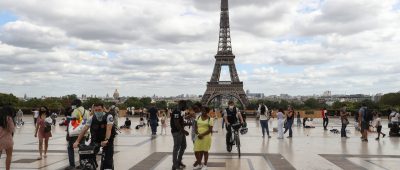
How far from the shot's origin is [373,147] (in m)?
17.0

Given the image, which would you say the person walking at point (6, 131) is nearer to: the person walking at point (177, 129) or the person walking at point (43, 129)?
the person walking at point (43, 129)

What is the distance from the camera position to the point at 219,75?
96.4 meters

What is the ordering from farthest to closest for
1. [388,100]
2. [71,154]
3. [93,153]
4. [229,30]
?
1. [388,100]
2. [229,30]
3. [71,154]
4. [93,153]

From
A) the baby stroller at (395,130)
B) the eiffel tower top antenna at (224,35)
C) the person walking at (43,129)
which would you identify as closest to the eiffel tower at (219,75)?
the eiffel tower top antenna at (224,35)

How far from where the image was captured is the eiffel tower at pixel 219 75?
309 feet

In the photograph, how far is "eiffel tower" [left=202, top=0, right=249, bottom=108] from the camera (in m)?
94.2

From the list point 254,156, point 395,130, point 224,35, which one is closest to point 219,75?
point 224,35

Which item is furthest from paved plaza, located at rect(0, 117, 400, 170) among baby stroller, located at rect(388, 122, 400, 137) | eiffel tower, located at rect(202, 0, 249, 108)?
eiffel tower, located at rect(202, 0, 249, 108)

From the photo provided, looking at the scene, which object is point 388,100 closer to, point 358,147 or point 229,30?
point 229,30

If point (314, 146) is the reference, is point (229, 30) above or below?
above

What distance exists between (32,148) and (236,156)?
6919 mm

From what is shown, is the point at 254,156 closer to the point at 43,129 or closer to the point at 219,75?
the point at 43,129

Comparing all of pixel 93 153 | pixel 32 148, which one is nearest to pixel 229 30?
pixel 32 148

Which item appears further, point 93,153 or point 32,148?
point 32,148
